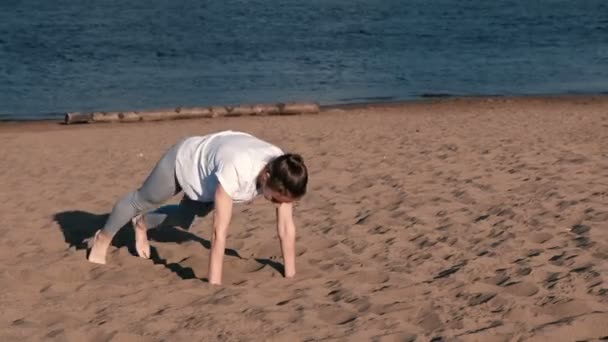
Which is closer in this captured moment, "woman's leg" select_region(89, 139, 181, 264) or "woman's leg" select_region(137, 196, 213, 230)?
"woman's leg" select_region(89, 139, 181, 264)

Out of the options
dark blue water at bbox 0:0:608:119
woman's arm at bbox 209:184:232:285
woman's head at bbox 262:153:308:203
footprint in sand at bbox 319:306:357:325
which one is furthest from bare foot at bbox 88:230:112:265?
dark blue water at bbox 0:0:608:119

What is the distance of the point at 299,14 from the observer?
41375 mm

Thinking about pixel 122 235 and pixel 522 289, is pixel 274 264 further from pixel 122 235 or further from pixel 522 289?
pixel 522 289

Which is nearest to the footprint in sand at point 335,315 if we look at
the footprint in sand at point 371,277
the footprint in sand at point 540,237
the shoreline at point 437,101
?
the footprint in sand at point 371,277

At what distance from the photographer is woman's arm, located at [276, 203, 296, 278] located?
254 inches

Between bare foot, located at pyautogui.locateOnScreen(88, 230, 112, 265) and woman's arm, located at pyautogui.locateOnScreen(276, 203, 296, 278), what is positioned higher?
woman's arm, located at pyautogui.locateOnScreen(276, 203, 296, 278)

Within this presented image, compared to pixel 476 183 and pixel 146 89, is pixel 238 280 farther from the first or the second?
pixel 146 89

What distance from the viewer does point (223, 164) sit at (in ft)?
19.8

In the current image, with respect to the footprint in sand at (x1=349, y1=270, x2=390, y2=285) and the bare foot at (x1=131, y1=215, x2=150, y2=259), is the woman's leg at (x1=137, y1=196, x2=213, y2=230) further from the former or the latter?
the footprint in sand at (x1=349, y1=270, x2=390, y2=285)

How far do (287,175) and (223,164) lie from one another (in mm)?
434

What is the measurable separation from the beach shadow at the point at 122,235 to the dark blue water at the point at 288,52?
1063 centimetres

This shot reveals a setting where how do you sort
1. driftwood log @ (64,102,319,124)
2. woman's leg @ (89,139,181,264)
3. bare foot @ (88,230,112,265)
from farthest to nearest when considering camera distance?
driftwood log @ (64,102,319,124) < bare foot @ (88,230,112,265) < woman's leg @ (89,139,181,264)

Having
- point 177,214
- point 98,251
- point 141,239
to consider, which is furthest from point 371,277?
point 98,251

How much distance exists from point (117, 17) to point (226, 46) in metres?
12.1
